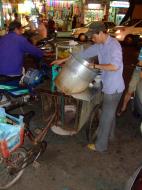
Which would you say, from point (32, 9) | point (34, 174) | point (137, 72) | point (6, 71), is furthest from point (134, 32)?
point (34, 174)

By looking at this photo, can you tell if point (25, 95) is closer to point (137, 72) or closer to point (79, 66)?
point (79, 66)

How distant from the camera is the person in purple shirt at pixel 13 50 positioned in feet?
16.5

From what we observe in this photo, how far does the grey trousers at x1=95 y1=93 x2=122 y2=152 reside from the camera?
402 centimetres

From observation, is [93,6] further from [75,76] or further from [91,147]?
[75,76]

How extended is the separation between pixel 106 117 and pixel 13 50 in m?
2.28

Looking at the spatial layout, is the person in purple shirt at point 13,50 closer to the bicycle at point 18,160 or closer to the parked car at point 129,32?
the bicycle at point 18,160

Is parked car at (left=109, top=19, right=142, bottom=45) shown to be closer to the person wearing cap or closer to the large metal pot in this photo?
the person wearing cap

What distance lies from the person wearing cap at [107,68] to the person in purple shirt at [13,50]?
1.13 meters

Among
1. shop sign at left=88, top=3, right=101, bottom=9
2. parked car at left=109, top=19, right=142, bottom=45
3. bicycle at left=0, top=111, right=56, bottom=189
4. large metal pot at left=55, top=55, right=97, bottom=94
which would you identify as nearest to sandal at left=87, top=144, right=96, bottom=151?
bicycle at left=0, top=111, right=56, bottom=189

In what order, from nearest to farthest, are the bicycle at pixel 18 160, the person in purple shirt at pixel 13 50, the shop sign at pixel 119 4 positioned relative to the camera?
the bicycle at pixel 18 160 < the person in purple shirt at pixel 13 50 < the shop sign at pixel 119 4

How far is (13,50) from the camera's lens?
16.6ft

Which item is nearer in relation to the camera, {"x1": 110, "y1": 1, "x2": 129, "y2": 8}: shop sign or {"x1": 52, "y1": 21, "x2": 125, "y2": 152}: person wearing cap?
{"x1": 52, "y1": 21, "x2": 125, "y2": 152}: person wearing cap

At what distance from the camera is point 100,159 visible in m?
4.26

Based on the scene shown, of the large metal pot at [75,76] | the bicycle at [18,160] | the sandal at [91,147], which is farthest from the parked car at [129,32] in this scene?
the bicycle at [18,160]
